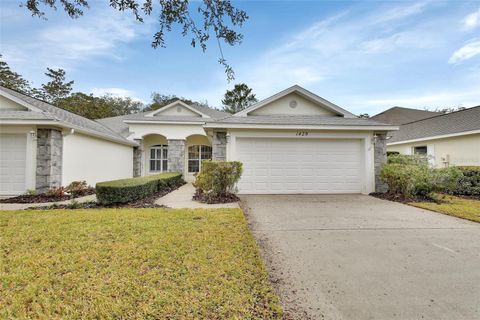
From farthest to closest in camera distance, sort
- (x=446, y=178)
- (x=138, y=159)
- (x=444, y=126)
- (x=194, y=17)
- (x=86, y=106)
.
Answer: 1. (x=86, y=106)
2. (x=138, y=159)
3. (x=444, y=126)
4. (x=446, y=178)
5. (x=194, y=17)

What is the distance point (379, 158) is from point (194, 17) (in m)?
9.03

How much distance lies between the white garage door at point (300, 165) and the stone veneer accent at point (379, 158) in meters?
0.58

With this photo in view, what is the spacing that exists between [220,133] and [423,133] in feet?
45.0

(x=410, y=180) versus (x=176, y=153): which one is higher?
(x=176, y=153)

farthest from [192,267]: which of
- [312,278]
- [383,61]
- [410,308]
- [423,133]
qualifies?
[423,133]

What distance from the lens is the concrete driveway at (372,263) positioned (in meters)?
2.37

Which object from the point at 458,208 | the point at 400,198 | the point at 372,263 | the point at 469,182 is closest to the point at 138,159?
the point at 400,198

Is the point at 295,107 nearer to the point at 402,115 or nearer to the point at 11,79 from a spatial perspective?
the point at 402,115

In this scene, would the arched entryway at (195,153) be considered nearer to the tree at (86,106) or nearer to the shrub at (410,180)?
the shrub at (410,180)

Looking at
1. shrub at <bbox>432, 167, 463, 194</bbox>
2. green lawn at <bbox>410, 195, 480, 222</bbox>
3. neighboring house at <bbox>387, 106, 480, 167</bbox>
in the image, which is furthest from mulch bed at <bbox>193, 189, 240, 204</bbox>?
neighboring house at <bbox>387, 106, 480, 167</bbox>

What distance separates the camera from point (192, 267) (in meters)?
3.10

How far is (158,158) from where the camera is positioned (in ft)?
53.3

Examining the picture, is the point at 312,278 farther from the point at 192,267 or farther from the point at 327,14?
the point at 327,14

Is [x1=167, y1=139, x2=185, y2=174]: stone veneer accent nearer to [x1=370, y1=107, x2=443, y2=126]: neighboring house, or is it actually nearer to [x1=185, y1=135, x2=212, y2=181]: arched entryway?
[x1=185, y1=135, x2=212, y2=181]: arched entryway
